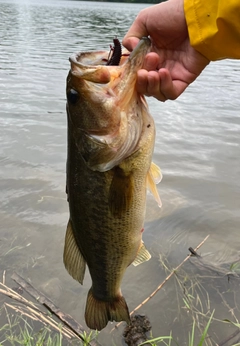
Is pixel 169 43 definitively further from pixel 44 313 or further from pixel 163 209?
pixel 163 209

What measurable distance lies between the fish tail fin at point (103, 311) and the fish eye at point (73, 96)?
132 centimetres

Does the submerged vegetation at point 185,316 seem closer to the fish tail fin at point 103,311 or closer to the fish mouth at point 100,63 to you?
the fish tail fin at point 103,311

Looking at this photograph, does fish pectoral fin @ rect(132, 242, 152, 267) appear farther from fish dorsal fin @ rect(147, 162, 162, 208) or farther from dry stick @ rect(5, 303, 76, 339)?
dry stick @ rect(5, 303, 76, 339)

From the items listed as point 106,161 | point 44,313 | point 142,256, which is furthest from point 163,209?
point 106,161

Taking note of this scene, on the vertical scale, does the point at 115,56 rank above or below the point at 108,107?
above

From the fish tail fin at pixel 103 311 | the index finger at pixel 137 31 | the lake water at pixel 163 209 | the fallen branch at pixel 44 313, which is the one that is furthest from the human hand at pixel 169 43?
the lake water at pixel 163 209

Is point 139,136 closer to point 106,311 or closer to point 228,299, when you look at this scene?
point 106,311

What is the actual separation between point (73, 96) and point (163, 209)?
→ 138 inches

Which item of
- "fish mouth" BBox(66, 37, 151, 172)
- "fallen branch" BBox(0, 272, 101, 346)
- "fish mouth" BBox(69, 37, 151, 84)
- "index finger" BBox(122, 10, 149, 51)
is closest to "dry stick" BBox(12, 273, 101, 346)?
"fallen branch" BBox(0, 272, 101, 346)

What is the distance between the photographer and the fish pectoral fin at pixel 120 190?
2.05m

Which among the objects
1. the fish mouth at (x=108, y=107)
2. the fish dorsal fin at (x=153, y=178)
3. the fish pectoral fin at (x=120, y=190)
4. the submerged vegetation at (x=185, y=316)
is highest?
the fish mouth at (x=108, y=107)

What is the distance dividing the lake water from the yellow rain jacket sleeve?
2.28 meters

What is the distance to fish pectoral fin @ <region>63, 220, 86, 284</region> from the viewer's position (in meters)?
2.36

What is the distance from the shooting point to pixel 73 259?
238 centimetres
